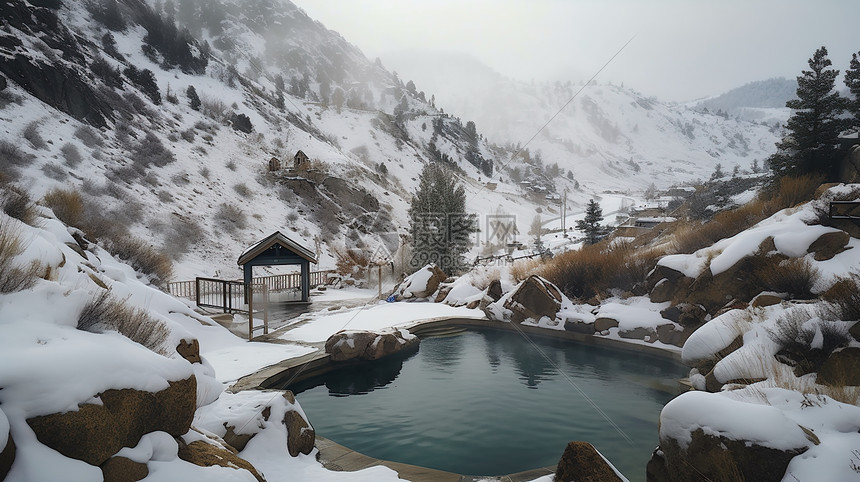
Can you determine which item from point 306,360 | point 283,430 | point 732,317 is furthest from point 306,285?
point 732,317

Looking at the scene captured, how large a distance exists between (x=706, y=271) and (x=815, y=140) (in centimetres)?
671

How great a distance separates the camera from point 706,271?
9875mm

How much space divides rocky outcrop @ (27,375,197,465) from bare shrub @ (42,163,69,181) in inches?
1027

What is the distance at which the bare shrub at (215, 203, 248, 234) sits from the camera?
28.2 metres

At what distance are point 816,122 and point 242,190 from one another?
110ft

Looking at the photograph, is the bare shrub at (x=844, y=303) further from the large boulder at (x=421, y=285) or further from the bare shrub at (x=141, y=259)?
the bare shrub at (x=141, y=259)

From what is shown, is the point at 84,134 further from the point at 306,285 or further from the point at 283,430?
the point at 283,430

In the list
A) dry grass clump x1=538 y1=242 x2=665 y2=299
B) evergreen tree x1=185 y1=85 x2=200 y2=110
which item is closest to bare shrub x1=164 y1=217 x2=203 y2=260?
evergreen tree x1=185 y1=85 x2=200 y2=110

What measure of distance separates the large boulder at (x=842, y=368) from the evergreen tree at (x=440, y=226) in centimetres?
1853

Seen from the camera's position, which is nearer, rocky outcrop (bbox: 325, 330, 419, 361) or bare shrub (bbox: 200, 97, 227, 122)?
rocky outcrop (bbox: 325, 330, 419, 361)

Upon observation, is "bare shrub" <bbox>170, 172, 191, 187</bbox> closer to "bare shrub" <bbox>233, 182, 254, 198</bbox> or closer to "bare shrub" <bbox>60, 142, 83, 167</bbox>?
"bare shrub" <bbox>233, 182, 254, 198</bbox>

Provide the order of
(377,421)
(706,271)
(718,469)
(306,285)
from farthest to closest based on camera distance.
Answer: (306,285)
(706,271)
(377,421)
(718,469)

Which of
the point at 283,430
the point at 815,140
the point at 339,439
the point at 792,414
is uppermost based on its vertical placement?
the point at 815,140

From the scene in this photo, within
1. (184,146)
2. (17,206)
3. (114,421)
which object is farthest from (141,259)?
(184,146)
